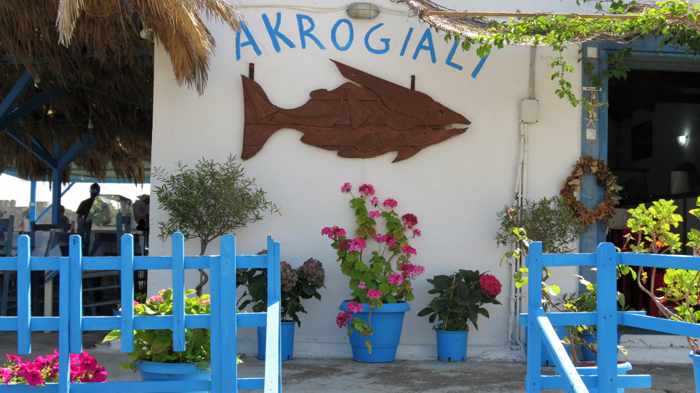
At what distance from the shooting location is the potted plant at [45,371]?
12.6ft

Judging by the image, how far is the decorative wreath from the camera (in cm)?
705

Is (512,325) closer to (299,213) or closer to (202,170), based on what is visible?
(299,213)

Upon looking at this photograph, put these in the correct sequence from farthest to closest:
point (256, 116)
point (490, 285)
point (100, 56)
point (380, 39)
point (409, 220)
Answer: point (100, 56) < point (380, 39) < point (256, 116) < point (409, 220) < point (490, 285)

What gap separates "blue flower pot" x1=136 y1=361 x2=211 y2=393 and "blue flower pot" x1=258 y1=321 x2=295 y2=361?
249 cm

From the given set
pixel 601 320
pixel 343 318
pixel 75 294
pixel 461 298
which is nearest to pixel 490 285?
pixel 461 298

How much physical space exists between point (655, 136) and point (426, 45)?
6.12 m

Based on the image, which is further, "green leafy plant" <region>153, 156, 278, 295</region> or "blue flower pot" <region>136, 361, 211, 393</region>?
"green leafy plant" <region>153, 156, 278, 295</region>

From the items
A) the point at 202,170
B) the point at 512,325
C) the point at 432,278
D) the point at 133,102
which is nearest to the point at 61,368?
the point at 202,170

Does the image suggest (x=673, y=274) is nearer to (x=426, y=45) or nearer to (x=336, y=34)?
(x=426, y=45)

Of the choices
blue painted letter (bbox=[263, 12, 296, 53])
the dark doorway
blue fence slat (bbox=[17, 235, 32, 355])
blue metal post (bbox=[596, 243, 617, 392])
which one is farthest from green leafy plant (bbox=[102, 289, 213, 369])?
the dark doorway

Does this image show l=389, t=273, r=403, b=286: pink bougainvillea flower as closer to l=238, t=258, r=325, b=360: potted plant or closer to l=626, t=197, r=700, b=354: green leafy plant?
l=238, t=258, r=325, b=360: potted plant

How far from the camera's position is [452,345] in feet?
22.2

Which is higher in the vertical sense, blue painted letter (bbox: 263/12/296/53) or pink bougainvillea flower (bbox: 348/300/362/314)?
blue painted letter (bbox: 263/12/296/53)

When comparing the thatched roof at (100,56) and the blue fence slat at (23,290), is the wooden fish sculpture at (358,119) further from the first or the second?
the blue fence slat at (23,290)
